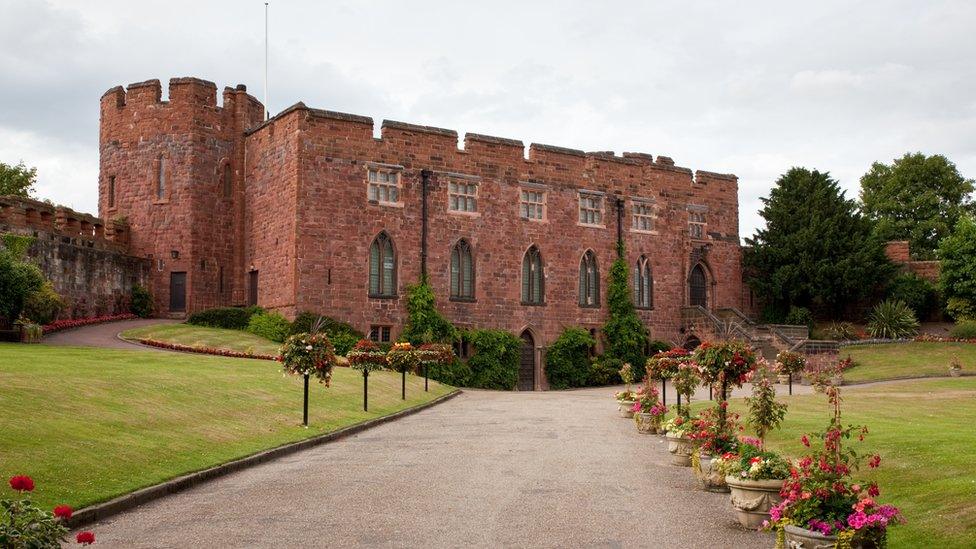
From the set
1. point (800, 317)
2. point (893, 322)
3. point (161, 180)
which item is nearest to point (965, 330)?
point (893, 322)

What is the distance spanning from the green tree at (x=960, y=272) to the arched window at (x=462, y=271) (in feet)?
80.5

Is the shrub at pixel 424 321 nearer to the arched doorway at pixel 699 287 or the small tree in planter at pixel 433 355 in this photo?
the small tree in planter at pixel 433 355

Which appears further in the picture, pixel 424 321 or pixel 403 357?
pixel 424 321

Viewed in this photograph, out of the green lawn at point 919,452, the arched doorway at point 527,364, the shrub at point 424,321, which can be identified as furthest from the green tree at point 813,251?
the green lawn at point 919,452

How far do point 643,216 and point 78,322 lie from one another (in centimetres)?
2733

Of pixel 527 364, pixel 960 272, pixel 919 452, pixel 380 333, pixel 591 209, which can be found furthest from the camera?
pixel 960 272

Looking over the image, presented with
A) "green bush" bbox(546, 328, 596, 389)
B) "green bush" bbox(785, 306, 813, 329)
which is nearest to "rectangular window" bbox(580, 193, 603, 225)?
"green bush" bbox(546, 328, 596, 389)

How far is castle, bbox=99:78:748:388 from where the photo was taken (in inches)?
1654

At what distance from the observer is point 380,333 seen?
42.5m

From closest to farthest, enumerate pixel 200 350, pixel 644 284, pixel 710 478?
pixel 710 478 < pixel 200 350 < pixel 644 284

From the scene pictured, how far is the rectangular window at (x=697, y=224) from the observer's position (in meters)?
52.6

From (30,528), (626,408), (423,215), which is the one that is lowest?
(626,408)

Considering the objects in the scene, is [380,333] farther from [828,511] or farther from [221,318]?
[828,511]

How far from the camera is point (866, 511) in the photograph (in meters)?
9.17
